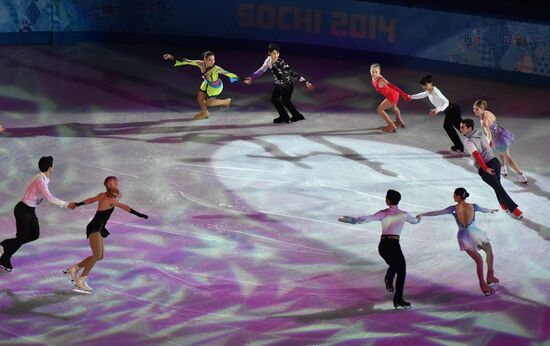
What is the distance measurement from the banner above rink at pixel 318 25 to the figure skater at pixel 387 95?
11.6ft

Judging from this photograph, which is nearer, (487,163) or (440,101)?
(487,163)

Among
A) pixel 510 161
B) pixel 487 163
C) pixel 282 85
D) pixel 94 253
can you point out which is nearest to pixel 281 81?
pixel 282 85

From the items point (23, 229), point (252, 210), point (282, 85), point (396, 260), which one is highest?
point (282, 85)

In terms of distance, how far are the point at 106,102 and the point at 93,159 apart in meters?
3.28

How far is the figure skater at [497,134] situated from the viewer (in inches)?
630

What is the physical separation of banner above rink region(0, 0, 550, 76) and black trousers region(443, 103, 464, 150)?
4.23 meters

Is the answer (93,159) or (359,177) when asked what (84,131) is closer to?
(93,159)

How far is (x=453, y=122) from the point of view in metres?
17.8

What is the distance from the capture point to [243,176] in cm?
1648

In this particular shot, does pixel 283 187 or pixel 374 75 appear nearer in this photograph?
pixel 283 187

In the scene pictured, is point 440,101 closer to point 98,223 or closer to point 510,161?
point 510,161

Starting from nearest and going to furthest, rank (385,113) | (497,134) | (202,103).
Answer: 1. (497,134)
2. (385,113)
3. (202,103)

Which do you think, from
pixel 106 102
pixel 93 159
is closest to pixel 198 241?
pixel 93 159

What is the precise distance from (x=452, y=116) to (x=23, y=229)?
7.71 m
